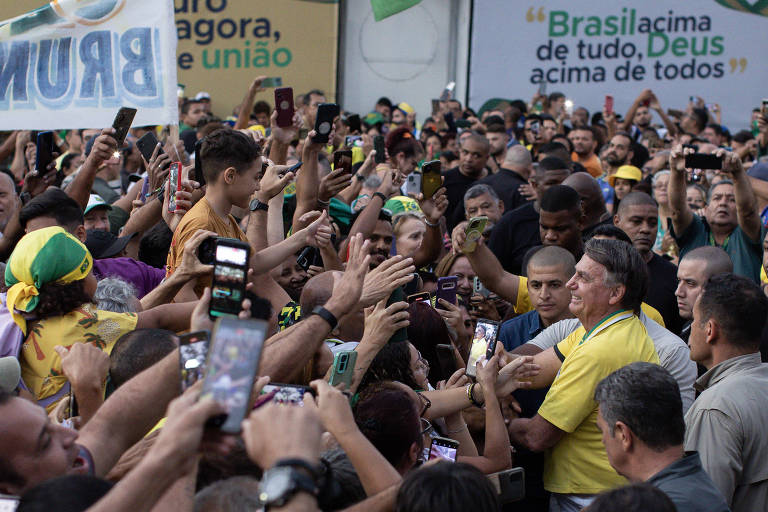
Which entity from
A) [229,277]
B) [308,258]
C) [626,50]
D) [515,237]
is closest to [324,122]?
[308,258]

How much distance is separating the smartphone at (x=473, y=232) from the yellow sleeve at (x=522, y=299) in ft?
1.50

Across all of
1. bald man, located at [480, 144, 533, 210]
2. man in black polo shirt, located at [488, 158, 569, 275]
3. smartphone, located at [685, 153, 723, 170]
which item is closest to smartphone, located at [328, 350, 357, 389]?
man in black polo shirt, located at [488, 158, 569, 275]

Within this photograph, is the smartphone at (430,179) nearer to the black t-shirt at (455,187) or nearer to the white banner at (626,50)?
the black t-shirt at (455,187)

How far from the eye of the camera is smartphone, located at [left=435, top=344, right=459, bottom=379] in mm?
4100

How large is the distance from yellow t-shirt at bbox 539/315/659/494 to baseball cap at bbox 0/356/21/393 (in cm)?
213

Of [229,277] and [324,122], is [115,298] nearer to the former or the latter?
[229,277]

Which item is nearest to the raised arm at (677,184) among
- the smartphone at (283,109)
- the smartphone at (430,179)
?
the smartphone at (430,179)

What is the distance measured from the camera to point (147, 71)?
5992mm

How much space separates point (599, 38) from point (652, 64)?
125cm

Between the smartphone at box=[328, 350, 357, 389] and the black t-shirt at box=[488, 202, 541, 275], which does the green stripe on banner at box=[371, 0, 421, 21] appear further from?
the smartphone at box=[328, 350, 357, 389]

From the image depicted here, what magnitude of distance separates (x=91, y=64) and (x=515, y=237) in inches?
133

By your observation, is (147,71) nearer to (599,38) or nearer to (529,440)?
(529,440)

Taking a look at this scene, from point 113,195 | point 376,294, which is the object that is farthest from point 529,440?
point 113,195

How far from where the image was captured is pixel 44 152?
5906mm
